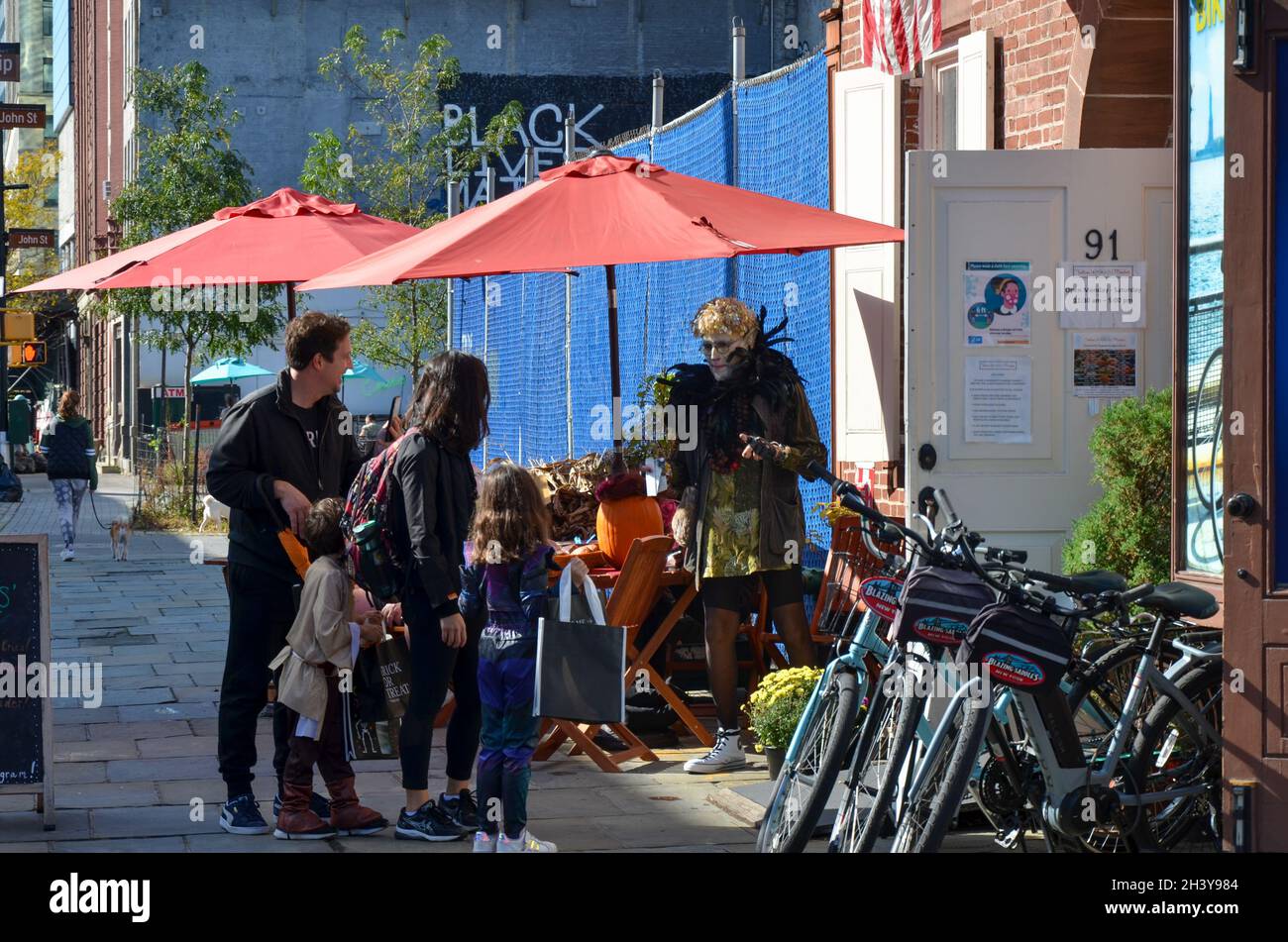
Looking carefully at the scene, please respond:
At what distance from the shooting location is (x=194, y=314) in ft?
80.7

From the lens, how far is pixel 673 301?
40.7ft

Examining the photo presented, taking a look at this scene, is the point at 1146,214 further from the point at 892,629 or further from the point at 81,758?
the point at 81,758

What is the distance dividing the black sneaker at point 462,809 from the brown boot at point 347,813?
0.93 ft

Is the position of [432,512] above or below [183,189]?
below

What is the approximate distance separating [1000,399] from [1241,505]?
7.91ft

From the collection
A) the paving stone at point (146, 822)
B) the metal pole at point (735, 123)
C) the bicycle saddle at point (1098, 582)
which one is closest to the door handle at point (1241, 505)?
the bicycle saddle at point (1098, 582)

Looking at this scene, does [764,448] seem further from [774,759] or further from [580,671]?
[580,671]

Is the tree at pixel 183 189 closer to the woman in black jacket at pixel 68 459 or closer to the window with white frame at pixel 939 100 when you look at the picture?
the woman in black jacket at pixel 68 459

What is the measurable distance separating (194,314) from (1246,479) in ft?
69.6

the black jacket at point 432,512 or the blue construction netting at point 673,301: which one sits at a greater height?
the blue construction netting at point 673,301

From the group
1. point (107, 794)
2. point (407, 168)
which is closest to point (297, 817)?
point (107, 794)

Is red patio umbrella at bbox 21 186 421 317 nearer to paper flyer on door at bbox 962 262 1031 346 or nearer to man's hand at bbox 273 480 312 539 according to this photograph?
man's hand at bbox 273 480 312 539

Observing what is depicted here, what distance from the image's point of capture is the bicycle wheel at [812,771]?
5.12m
